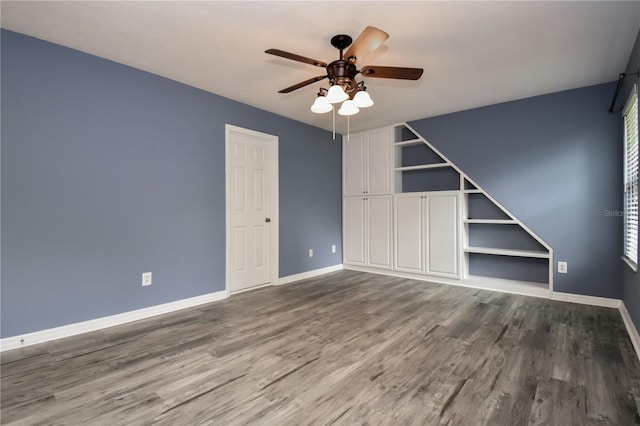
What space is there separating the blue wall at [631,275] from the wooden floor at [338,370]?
211mm

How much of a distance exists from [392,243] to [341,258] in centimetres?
104

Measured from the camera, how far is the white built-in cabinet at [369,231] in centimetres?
489

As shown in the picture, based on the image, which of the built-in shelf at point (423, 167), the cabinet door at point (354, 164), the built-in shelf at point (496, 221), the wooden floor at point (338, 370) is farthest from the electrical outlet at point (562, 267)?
the cabinet door at point (354, 164)

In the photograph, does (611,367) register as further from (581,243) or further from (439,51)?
(439,51)

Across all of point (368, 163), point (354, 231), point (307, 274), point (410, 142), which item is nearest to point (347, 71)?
point (410, 142)

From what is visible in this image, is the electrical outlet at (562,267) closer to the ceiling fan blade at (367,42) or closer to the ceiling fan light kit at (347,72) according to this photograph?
the ceiling fan light kit at (347,72)

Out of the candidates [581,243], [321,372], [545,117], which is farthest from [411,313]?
[545,117]

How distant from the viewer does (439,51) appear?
262 centimetres

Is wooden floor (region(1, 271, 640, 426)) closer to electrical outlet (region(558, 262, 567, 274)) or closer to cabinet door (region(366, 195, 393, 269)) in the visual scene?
electrical outlet (region(558, 262, 567, 274))

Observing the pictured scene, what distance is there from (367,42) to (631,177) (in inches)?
111

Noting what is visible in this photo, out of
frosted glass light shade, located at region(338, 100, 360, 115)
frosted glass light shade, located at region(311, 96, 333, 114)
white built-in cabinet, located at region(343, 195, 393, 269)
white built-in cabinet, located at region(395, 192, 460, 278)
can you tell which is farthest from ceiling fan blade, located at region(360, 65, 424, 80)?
white built-in cabinet, located at region(343, 195, 393, 269)

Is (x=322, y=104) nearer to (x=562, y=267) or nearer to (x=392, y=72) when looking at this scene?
(x=392, y=72)

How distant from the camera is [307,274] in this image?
189 inches

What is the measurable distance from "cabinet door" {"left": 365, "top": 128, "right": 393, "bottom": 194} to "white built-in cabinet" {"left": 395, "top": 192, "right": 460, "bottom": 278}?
1.16 feet
